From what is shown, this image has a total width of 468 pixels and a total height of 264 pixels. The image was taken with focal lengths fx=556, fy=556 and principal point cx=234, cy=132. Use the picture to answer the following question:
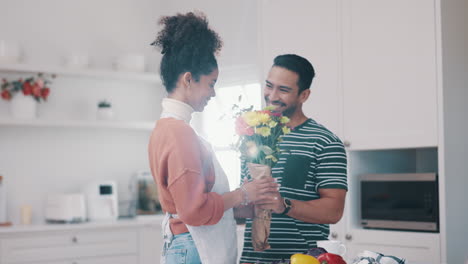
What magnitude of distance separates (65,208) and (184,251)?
2495 millimetres

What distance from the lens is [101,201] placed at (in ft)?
14.0

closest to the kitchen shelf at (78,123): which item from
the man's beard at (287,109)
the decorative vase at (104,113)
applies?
the decorative vase at (104,113)

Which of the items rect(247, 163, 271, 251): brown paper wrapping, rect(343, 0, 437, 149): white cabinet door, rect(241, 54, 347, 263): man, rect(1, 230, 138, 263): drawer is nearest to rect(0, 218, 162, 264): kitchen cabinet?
rect(1, 230, 138, 263): drawer

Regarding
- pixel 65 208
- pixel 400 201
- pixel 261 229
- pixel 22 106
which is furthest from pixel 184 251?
pixel 22 106

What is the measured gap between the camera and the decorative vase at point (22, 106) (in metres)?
4.12

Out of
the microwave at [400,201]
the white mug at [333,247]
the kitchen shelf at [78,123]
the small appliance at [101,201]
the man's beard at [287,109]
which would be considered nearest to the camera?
the white mug at [333,247]

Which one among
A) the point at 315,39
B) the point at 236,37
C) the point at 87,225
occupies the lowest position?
the point at 87,225

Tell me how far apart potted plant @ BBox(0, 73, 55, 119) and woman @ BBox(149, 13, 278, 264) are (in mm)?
2607

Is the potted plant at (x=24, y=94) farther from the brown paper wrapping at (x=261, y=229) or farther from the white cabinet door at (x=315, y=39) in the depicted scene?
the brown paper wrapping at (x=261, y=229)

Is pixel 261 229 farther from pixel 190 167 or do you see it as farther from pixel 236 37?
pixel 236 37

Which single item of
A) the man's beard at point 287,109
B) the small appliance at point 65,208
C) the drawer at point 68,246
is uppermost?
the man's beard at point 287,109

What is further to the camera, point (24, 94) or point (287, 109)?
point (24, 94)

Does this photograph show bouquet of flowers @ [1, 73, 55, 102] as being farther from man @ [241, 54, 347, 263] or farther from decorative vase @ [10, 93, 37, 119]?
man @ [241, 54, 347, 263]

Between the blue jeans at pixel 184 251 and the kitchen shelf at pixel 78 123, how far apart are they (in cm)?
262
